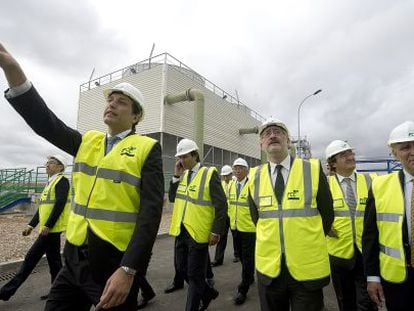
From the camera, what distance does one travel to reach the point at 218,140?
869 inches

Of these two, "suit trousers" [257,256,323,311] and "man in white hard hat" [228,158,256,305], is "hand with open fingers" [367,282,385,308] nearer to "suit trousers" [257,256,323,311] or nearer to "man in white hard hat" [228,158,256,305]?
"suit trousers" [257,256,323,311]

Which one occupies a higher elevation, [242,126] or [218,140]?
[242,126]

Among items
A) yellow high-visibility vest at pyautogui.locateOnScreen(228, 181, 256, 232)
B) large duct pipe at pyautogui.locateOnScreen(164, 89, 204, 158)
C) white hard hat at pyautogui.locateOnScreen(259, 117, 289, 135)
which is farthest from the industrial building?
white hard hat at pyautogui.locateOnScreen(259, 117, 289, 135)

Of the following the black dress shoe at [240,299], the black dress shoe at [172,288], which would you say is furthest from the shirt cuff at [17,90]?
the black dress shoe at [172,288]

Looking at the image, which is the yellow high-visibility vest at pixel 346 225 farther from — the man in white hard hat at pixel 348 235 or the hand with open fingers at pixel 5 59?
the hand with open fingers at pixel 5 59

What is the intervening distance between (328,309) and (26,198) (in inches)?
699

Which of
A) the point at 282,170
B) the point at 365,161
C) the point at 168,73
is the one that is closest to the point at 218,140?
the point at 168,73

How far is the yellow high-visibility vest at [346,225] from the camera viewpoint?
137 inches

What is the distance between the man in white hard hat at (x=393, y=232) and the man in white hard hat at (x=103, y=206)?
1.74 meters

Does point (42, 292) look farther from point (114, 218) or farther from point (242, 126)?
point (242, 126)

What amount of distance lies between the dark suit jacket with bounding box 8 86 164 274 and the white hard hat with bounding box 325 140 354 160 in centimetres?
273

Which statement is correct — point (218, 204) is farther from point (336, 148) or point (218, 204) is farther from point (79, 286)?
point (79, 286)

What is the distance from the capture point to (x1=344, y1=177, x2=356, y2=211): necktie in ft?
12.0

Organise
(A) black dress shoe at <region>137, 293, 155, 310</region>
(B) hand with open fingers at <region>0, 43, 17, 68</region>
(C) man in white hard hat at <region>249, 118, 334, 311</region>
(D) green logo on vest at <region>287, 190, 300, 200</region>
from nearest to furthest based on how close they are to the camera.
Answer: (B) hand with open fingers at <region>0, 43, 17, 68</region> < (C) man in white hard hat at <region>249, 118, 334, 311</region> < (D) green logo on vest at <region>287, 190, 300, 200</region> < (A) black dress shoe at <region>137, 293, 155, 310</region>
